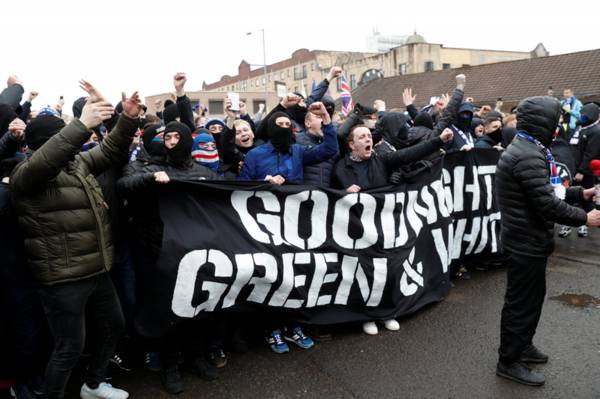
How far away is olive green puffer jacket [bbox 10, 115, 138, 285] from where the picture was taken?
263 centimetres

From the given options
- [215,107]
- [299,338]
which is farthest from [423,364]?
[215,107]

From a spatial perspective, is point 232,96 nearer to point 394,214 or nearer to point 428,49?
point 394,214

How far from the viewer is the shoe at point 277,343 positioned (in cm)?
395

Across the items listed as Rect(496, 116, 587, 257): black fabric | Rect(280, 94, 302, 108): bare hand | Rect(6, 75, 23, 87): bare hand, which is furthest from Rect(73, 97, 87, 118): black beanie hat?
Rect(496, 116, 587, 257): black fabric

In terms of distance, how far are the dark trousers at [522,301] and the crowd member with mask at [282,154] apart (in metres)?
1.81

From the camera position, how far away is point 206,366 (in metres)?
3.59

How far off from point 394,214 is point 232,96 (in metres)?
2.60

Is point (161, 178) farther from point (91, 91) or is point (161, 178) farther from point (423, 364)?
point (423, 364)

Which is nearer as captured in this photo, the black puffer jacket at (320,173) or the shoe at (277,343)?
the shoe at (277,343)

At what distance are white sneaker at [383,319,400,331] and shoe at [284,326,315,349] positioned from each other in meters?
0.74

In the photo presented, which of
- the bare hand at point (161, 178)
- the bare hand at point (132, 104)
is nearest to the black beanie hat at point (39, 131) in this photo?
the bare hand at point (132, 104)

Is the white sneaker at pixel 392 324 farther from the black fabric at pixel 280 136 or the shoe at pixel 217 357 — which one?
the black fabric at pixel 280 136

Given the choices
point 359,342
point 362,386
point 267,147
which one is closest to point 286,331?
point 359,342

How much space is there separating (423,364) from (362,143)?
78.8 inches
